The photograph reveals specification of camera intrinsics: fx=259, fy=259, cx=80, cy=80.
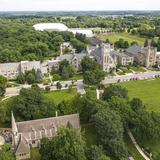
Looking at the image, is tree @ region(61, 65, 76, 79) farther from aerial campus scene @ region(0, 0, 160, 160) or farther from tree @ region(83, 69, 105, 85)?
tree @ region(83, 69, 105, 85)

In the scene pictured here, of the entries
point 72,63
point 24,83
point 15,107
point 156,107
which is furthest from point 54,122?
point 72,63

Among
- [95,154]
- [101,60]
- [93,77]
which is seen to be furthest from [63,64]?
[95,154]

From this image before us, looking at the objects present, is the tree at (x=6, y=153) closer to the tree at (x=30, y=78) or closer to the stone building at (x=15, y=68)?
the tree at (x=30, y=78)

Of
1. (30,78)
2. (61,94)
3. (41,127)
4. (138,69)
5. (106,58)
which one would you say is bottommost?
(138,69)

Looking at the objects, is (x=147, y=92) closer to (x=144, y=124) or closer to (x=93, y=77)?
(x=93, y=77)

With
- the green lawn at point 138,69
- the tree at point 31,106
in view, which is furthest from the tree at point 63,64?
the tree at point 31,106

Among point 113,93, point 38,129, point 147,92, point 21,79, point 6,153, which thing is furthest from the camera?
point 21,79
